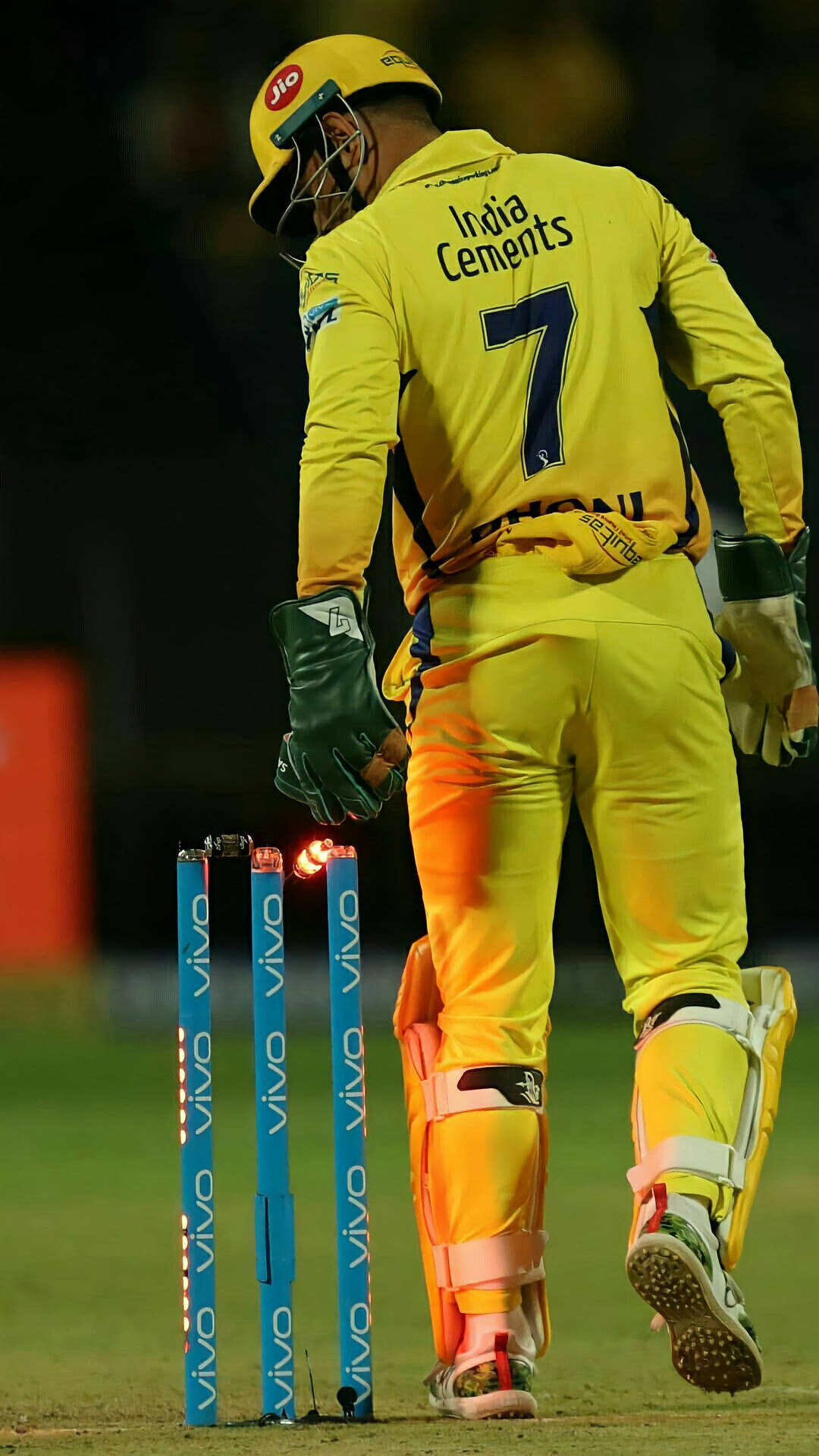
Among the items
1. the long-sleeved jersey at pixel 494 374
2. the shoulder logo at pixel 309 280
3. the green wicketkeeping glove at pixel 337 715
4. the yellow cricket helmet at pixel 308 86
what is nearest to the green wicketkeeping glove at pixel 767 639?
the long-sleeved jersey at pixel 494 374

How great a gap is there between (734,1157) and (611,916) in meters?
0.34

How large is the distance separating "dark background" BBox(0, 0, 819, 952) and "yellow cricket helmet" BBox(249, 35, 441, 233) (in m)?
4.60

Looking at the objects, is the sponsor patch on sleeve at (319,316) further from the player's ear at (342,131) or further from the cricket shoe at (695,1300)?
the cricket shoe at (695,1300)

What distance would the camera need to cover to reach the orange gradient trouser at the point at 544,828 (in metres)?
2.44

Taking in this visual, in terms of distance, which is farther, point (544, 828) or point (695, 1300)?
point (544, 828)

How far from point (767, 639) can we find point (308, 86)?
37.4 inches

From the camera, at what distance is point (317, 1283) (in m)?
3.61

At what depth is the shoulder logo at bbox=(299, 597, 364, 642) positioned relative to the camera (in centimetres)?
237

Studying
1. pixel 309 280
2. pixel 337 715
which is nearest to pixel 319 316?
pixel 309 280

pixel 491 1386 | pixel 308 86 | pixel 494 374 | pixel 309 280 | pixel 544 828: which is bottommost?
pixel 491 1386

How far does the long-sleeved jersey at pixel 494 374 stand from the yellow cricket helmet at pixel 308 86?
0.12 metres

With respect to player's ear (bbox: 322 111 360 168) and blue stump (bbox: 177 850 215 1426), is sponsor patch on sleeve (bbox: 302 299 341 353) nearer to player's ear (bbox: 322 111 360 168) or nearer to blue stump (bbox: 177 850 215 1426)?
player's ear (bbox: 322 111 360 168)

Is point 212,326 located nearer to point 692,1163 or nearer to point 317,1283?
point 317,1283

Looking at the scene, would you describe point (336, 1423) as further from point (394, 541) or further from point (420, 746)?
point (394, 541)
